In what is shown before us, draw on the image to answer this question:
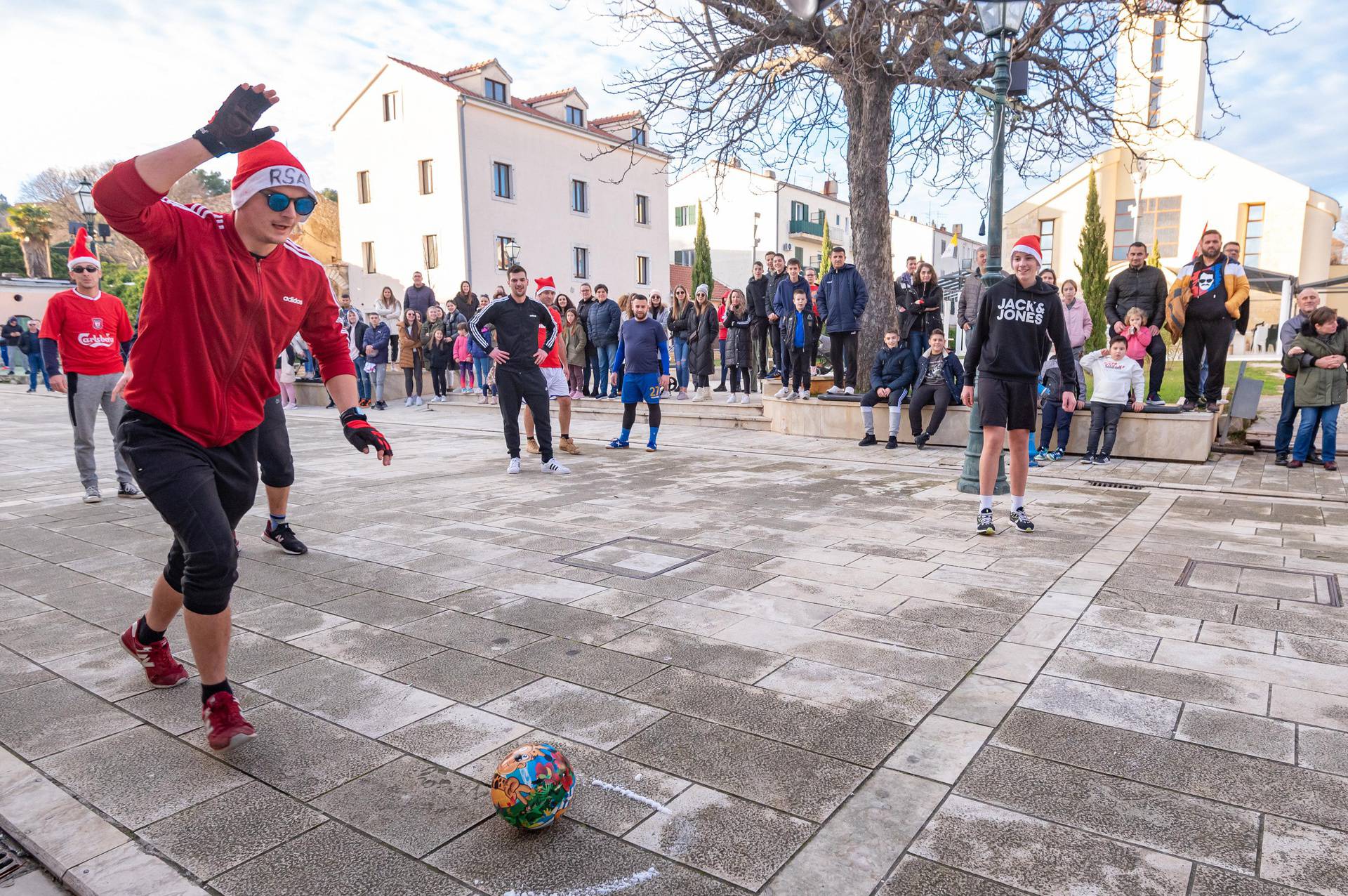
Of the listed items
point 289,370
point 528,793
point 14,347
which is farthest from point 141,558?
point 14,347

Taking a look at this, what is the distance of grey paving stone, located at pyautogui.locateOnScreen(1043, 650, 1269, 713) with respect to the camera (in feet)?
10.6

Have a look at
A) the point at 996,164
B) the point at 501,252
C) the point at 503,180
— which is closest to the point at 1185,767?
the point at 996,164

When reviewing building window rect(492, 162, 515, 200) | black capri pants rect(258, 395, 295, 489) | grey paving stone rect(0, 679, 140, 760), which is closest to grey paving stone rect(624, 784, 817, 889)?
grey paving stone rect(0, 679, 140, 760)

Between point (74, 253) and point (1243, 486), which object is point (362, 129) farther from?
point (1243, 486)

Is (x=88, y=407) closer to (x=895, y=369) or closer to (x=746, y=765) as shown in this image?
(x=746, y=765)

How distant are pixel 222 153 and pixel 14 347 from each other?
38.9 m

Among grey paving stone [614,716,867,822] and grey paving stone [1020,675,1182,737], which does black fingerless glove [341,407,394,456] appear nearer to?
grey paving stone [614,716,867,822]

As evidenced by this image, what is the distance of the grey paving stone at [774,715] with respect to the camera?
2928 mm

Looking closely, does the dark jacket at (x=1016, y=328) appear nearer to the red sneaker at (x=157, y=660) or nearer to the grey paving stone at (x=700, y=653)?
the grey paving stone at (x=700, y=653)

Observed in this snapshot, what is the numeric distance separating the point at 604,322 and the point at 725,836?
13.1 m

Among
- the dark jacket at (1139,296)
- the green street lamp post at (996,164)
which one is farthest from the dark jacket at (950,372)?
the green street lamp post at (996,164)

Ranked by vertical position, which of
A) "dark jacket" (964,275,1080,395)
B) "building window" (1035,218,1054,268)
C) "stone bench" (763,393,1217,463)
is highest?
"building window" (1035,218,1054,268)

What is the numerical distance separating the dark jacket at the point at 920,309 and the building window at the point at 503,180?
2485 centimetres

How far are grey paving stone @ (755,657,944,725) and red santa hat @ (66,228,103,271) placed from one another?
6.08 meters
